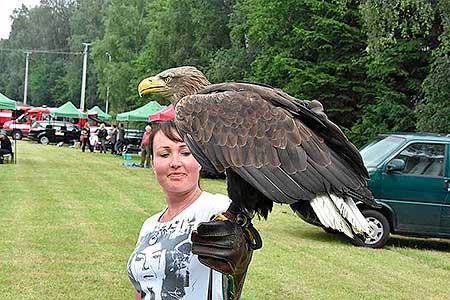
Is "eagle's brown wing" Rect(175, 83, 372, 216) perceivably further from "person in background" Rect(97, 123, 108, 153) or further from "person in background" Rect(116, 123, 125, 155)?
"person in background" Rect(97, 123, 108, 153)

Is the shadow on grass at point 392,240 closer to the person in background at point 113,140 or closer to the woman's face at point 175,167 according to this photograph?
the woman's face at point 175,167

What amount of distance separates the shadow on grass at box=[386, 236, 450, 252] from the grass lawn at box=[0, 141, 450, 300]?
3 cm

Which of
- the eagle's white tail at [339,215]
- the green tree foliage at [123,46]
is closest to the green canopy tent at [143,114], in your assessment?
the green tree foliage at [123,46]

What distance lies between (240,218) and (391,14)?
12.3m

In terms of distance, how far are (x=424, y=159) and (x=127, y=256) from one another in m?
4.32

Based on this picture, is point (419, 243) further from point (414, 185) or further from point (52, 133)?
point (52, 133)

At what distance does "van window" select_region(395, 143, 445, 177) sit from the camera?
9117 mm

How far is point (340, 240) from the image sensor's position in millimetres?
9836

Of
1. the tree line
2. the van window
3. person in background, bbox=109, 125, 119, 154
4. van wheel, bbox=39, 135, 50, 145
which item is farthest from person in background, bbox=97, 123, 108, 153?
the van window

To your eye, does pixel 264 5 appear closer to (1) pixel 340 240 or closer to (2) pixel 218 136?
(1) pixel 340 240

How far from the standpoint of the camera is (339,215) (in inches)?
95.7

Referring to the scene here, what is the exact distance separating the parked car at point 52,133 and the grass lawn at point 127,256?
1012 inches

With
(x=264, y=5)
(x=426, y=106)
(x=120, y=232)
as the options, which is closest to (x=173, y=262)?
(x=120, y=232)

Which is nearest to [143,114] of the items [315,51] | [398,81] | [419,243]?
[315,51]
